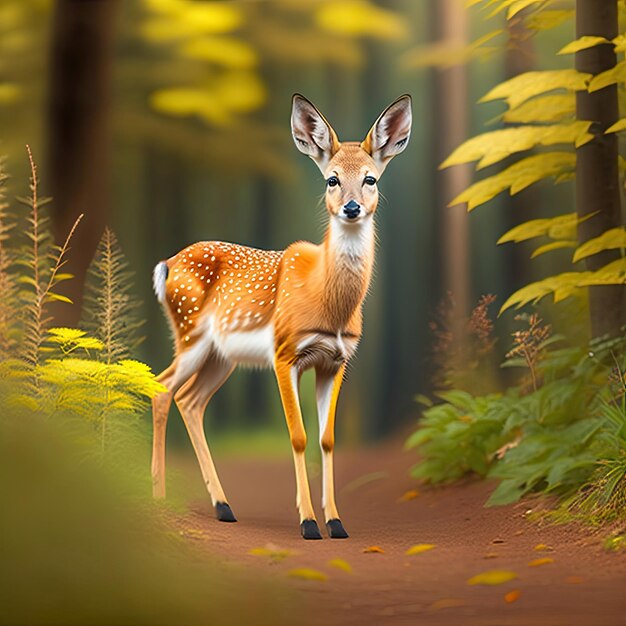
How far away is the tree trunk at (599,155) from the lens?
5941 millimetres

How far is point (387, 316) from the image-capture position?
6926 millimetres

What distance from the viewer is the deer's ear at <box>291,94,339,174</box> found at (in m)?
4.98

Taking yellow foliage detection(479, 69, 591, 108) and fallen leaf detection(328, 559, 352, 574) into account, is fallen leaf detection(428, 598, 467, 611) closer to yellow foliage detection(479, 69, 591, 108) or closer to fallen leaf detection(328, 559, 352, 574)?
fallen leaf detection(328, 559, 352, 574)

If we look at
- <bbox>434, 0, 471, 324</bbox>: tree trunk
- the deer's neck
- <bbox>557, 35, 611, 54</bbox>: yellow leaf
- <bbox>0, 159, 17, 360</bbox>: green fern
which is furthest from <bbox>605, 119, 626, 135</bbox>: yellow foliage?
<bbox>0, 159, 17, 360</bbox>: green fern

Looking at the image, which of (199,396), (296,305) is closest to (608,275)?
(296,305)

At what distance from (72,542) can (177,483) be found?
1.51m

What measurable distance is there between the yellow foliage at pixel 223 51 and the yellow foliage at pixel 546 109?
1.63 meters

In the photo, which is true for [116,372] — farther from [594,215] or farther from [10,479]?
[594,215]

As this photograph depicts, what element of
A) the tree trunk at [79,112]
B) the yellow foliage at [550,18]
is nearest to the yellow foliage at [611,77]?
the yellow foliage at [550,18]

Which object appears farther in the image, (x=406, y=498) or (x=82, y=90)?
(x=82, y=90)

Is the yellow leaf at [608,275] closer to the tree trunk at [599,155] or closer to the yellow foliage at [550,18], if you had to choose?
the tree trunk at [599,155]

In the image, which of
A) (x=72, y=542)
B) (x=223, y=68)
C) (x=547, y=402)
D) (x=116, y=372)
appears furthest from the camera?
(x=223, y=68)

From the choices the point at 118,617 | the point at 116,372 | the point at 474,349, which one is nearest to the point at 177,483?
the point at 116,372

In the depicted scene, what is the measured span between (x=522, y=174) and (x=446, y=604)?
120 inches
